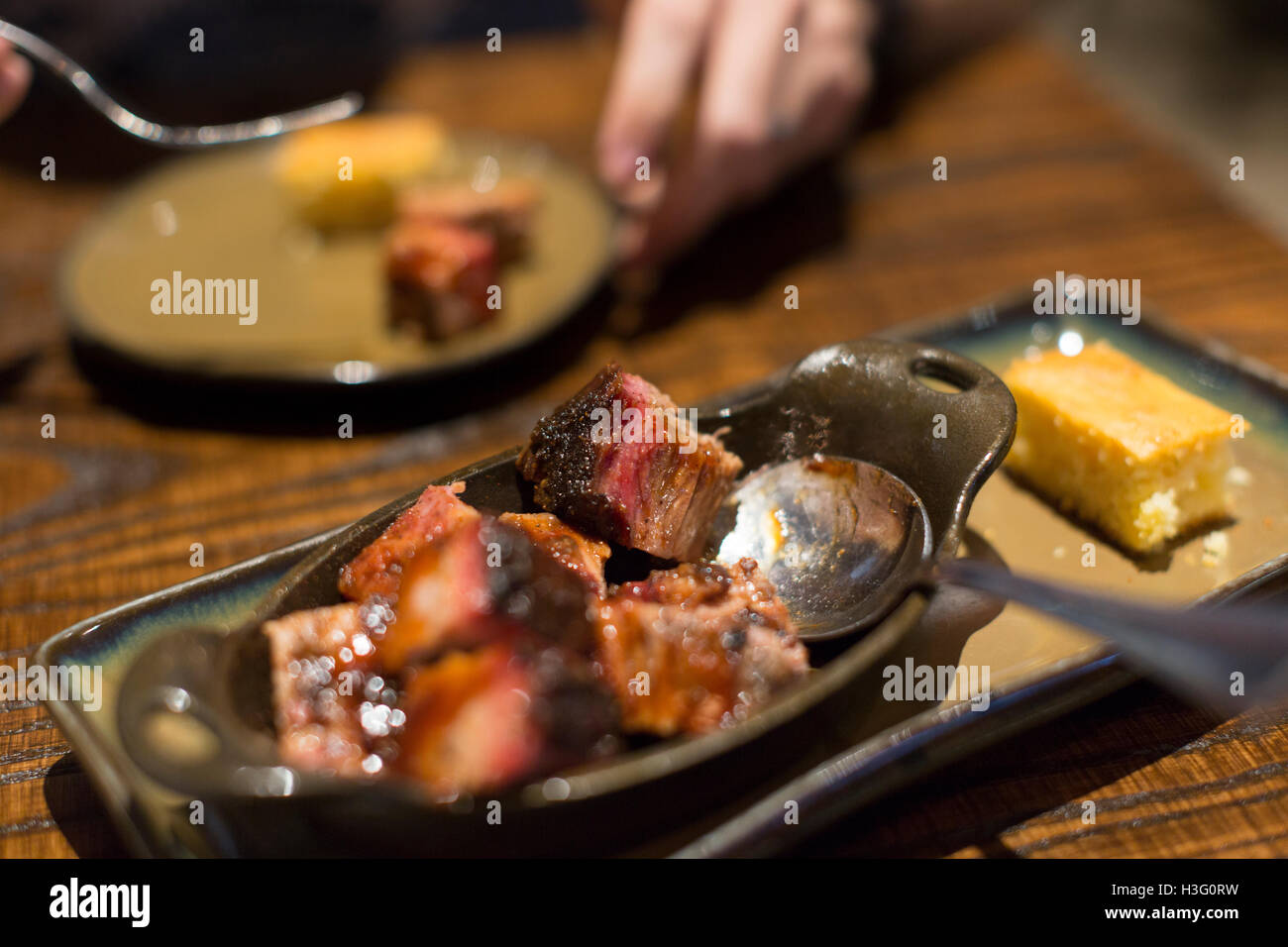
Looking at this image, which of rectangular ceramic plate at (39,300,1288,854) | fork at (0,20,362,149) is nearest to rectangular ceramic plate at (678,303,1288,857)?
rectangular ceramic plate at (39,300,1288,854)

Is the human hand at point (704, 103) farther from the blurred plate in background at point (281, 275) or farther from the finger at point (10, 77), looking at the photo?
the finger at point (10, 77)

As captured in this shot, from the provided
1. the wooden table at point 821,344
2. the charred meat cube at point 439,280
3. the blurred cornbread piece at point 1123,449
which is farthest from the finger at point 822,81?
the blurred cornbread piece at point 1123,449

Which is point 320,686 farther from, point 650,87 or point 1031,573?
point 650,87

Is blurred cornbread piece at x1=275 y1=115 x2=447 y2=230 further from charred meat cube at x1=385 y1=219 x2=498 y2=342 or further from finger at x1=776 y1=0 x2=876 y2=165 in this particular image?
finger at x1=776 y1=0 x2=876 y2=165

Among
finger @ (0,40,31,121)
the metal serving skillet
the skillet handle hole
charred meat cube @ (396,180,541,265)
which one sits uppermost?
finger @ (0,40,31,121)

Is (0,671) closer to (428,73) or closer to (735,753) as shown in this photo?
(735,753)

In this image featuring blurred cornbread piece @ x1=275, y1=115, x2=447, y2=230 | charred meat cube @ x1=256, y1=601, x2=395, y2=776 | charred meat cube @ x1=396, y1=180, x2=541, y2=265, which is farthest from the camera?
blurred cornbread piece @ x1=275, y1=115, x2=447, y2=230

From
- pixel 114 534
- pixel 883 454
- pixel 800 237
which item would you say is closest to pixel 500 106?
pixel 800 237

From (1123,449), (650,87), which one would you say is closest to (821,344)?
(650,87)
